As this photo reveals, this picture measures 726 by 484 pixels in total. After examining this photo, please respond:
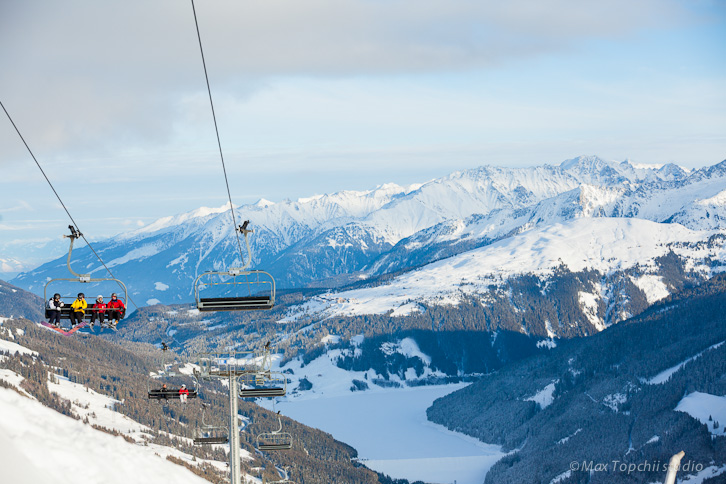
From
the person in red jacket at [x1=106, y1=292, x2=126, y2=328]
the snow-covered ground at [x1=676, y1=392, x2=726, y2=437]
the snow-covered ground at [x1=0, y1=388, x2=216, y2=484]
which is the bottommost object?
the snow-covered ground at [x1=676, y1=392, x2=726, y2=437]

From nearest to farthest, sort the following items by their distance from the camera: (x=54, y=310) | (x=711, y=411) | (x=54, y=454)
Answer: (x=54, y=454) < (x=54, y=310) < (x=711, y=411)

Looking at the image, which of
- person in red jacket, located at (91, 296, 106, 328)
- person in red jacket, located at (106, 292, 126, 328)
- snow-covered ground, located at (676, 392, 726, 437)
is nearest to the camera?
person in red jacket, located at (91, 296, 106, 328)

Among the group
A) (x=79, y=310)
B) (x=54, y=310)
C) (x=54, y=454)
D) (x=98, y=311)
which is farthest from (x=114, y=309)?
(x=54, y=454)

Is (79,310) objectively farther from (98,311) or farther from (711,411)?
(711,411)

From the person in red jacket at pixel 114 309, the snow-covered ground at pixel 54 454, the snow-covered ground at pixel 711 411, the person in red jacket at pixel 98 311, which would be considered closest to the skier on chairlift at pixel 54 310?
the person in red jacket at pixel 98 311

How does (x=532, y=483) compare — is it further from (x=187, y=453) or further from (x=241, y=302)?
(x=241, y=302)

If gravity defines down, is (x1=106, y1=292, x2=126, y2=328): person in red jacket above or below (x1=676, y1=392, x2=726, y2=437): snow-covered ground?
above

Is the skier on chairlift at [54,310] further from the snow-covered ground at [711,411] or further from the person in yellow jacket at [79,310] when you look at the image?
the snow-covered ground at [711,411]

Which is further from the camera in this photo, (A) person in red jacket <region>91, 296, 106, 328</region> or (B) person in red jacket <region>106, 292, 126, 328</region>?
(B) person in red jacket <region>106, 292, 126, 328</region>

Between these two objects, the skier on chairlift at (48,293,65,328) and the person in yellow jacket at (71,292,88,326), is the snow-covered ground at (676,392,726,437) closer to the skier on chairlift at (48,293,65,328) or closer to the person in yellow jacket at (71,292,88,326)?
the person in yellow jacket at (71,292,88,326)

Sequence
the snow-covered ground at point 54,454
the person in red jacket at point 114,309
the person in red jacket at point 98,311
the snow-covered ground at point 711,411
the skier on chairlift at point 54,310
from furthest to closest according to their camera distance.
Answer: the snow-covered ground at point 711,411 → the person in red jacket at point 114,309 → the person in red jacket at point 98,311 → the skier on chairlift at point 54,310 → the snow-covered ground at point 54,454

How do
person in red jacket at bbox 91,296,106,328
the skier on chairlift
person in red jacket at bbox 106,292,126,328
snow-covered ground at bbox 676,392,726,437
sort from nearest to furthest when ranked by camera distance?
the skier on chairlift
person in red jacket at bbox 91,296,106,328
person in red jacket at bbox 106,292,126,328
snow-covered ground at bbox 676,392,726,437

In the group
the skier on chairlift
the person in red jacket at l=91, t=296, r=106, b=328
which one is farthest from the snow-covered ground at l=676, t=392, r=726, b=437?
the skier on chairlift

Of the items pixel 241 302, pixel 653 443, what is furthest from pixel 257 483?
pixel 241 302
